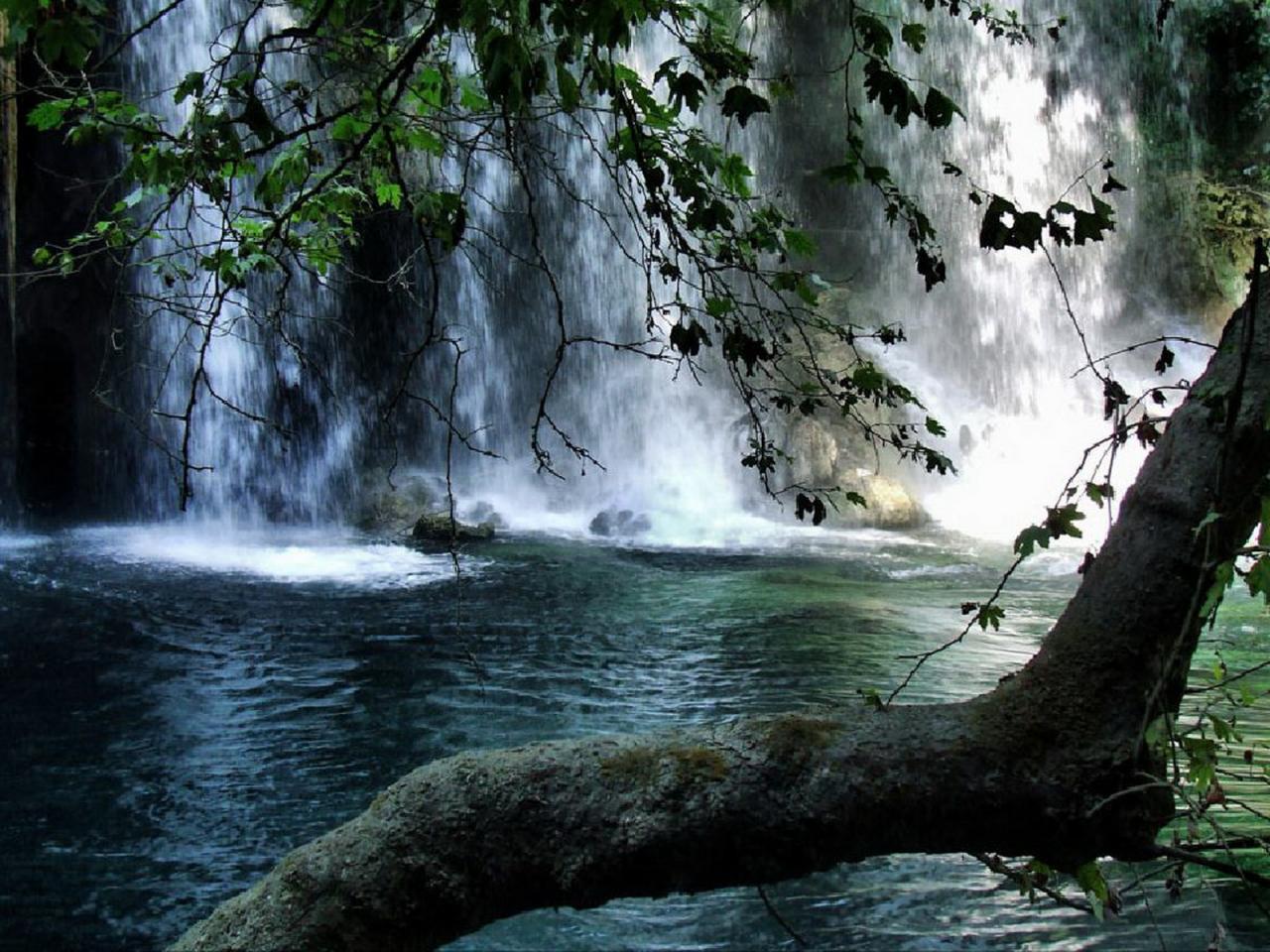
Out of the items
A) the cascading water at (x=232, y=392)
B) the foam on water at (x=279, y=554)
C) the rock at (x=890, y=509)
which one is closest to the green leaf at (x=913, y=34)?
the foam on water at (x=279, y=554)

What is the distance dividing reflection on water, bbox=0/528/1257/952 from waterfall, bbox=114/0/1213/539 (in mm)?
3239

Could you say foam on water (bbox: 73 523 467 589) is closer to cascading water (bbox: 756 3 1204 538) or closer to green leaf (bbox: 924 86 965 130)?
green leaf (bbox: 924 86 965 130)

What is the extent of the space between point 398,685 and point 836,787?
6.33 m

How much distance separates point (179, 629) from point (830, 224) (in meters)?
15.4

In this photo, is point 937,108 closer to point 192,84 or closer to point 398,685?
point 192,84

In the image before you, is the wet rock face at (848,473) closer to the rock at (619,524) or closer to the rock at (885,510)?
the rock at (885,510)

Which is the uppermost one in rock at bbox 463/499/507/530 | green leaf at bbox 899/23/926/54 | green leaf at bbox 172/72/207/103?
green leaf at bbox 899/23/926/54

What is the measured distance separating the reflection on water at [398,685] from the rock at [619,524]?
1445mm

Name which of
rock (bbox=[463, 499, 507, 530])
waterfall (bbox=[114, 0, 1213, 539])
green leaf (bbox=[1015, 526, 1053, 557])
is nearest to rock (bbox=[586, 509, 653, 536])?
waterfall (bbox=[114, 0, 1213, 539])

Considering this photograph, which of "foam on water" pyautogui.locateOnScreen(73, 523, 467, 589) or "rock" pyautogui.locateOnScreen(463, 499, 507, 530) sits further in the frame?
"rock" pyautogui.locateOnScreen(463, 499, 507, 530)

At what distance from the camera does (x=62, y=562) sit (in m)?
11.6

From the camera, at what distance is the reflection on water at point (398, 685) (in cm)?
464

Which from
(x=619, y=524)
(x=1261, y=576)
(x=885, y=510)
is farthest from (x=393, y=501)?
(x=1261, y=576)

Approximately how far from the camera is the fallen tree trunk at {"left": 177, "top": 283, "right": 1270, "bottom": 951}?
1.63m
